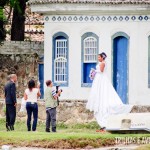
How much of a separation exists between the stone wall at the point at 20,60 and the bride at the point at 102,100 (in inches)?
430

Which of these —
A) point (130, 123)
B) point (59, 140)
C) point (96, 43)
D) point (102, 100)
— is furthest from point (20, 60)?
point (59, 140)

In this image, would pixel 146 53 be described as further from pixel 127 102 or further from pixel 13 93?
pixel 13 93

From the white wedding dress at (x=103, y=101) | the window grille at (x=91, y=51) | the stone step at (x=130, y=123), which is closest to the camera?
the stone step at (x=130, y=123)

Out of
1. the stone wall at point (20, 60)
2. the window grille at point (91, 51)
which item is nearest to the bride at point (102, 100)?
the window grille at point (91, 51)

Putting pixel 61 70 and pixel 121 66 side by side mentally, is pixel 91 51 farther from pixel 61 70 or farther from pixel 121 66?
pixel 61 70

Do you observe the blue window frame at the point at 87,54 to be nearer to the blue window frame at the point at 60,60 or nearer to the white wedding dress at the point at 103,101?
the blue window frame at the point at 60,60

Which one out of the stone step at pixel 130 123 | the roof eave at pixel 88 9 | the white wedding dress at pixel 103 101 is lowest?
the stone step at pixel 130 123

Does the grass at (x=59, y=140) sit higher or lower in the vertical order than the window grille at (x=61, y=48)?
lower

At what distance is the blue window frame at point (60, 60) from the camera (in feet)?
127

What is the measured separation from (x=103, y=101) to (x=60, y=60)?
6551mm

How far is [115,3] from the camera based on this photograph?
37250 millimetres

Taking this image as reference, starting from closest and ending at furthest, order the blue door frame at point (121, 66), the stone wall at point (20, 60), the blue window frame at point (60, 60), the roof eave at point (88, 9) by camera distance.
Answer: the roof eave at point (88, 9) < the blue door frame at point (121, 66) < the blue window frame at point (60, 60) < the stone wall at point (20, 60)

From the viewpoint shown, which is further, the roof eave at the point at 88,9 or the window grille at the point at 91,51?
the window grille at the point at 91,51

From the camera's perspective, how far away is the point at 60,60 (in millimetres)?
38938
